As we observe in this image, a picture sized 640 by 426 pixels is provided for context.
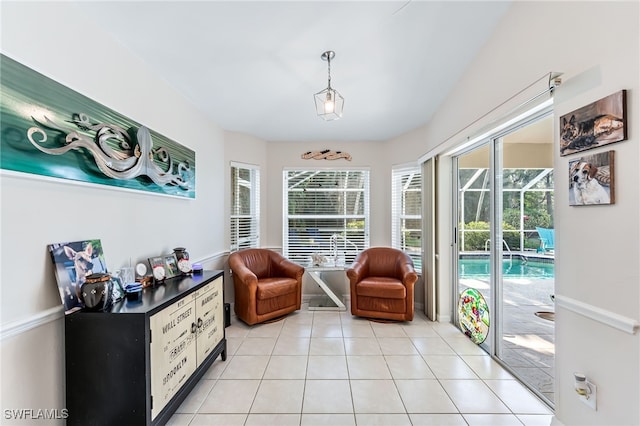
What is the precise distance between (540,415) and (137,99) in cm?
379

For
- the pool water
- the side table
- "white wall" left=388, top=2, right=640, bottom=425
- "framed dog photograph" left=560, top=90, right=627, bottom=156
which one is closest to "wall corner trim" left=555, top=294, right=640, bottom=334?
"white wall" left=388, top=2, right=640, bottom=425

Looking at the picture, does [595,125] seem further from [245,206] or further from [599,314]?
[245,206]

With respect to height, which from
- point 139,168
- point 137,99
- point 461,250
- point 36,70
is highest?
point 137,99

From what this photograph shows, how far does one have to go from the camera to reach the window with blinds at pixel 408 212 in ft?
13.7

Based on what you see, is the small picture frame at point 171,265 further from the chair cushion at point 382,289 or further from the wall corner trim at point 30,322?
the chair cushion at point 382,289

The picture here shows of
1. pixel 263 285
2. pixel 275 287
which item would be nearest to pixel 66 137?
pixel 263 285

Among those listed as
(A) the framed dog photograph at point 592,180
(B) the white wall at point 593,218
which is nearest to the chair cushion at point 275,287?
(B) the white wall at point 593,218

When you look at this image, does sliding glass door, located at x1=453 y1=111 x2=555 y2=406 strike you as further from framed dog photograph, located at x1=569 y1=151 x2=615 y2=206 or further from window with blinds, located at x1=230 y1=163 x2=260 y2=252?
window with blinds, located at x1=230 y1=163 x2=260 y2=252

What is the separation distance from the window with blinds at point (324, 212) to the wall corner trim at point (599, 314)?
121 inches

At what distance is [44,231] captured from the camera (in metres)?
1.49

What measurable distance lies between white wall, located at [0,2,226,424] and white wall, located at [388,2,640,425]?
2.91m

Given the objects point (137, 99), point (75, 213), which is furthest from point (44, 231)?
point (137, 99)

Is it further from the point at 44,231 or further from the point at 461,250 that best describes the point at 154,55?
the point at 461,250

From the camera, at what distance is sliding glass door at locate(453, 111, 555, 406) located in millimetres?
2111
